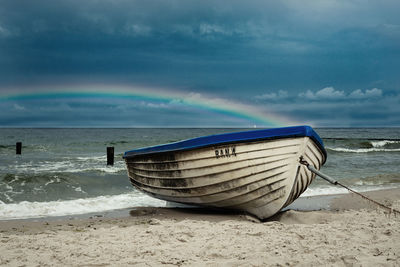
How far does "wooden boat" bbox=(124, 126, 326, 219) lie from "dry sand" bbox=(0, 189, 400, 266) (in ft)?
1.42

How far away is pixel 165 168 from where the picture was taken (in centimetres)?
666

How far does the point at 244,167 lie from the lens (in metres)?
5.73

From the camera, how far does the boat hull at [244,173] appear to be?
221 inches

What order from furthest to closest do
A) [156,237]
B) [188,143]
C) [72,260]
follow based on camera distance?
[188,143] < [156,237] < [72,260]

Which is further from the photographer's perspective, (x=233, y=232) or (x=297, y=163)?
(x=297, y=163)

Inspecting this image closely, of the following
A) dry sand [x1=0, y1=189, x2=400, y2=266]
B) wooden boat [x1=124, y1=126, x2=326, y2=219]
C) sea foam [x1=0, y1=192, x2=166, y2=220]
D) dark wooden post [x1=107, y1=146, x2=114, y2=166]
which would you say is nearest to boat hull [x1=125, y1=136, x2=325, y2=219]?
wooden boat [x1=124, y1=126, x2=326, y2=219]

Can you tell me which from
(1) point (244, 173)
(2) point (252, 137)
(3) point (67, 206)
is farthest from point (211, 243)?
(3) point (67, 206)

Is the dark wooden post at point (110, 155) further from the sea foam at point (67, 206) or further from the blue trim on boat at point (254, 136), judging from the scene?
the blue trim on boat at point (254, 136)

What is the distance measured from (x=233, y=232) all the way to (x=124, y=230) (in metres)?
1.60

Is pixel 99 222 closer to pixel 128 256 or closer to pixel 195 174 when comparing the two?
pixel 195 174

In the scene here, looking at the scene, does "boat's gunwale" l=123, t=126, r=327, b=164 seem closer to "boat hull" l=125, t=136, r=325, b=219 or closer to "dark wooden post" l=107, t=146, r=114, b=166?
"boat hull" l=125, t=136, r=325, b=219

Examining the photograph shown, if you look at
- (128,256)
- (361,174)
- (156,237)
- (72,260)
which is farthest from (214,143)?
(361,174)

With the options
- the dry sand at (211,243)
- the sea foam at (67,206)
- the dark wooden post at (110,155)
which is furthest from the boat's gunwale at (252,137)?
the dark wooden post at (110,155)

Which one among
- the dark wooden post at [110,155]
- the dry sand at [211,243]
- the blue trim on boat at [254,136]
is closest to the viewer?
the dry sand at [211,243]
